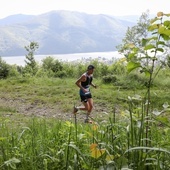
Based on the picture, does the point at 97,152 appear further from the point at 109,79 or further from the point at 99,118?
the point at 109,79

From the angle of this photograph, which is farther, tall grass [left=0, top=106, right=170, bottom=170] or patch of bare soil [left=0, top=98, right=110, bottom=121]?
patch of bare soil [left=0, top=98, right=110, bottom=121]

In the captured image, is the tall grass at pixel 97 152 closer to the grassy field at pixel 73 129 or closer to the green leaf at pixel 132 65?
the grassy field at pixel 73 129

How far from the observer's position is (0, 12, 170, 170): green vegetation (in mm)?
1659

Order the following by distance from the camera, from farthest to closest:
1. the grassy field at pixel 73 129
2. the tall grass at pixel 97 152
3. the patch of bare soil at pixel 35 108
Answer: the patch of bare soil at pixel 35 108 < the grassy field at pixel 73 129 < the tall grass at pixel 97 152

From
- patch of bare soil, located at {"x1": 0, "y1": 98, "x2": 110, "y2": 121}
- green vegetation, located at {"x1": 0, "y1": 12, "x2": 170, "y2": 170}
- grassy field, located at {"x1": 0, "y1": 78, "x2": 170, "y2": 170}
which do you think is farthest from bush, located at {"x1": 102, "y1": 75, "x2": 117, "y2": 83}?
patch of bare soil, located at {"x1": 0, "y1": 98, "x2": 110, "y2": 121}

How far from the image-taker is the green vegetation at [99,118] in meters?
1.66

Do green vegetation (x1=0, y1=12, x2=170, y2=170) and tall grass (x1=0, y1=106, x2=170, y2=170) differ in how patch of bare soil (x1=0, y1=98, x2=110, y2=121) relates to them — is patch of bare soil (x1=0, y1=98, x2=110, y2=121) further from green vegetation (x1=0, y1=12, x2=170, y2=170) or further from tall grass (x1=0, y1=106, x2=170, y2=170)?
tall grass (x1=0, y1=106, x2=170, y2=170)

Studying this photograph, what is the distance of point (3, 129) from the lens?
99.4 inches

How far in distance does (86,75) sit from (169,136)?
651 cm

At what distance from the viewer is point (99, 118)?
3.87 meters

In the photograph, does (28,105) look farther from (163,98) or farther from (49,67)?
(49,67)

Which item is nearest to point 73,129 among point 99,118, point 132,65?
point 99,118

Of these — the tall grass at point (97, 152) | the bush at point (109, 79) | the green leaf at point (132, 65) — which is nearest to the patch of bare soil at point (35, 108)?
the bush at point (109, 79)

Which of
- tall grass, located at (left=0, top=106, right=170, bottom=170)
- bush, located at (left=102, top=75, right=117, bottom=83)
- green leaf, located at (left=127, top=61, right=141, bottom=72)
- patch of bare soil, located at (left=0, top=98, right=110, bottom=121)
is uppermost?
green leaf, located at (left=127, top=61, right=141, bottom=72)
